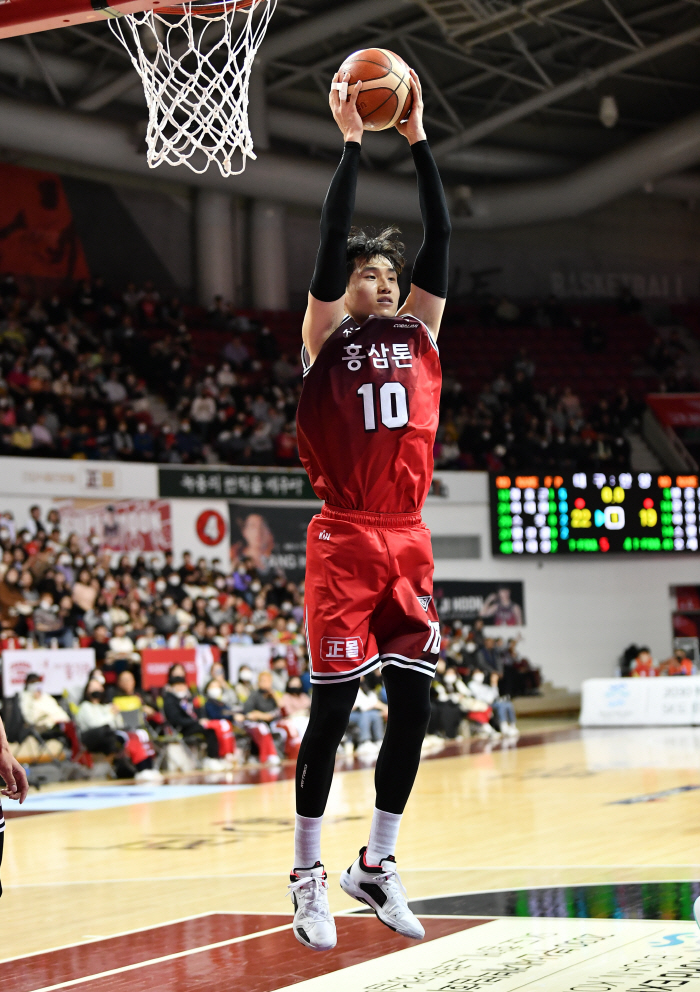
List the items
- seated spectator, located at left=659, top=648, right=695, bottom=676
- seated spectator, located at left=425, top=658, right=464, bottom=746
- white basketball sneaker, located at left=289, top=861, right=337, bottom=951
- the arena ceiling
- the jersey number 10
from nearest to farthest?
white basketball sneaker, located at left=289, top=861, right=337, bottom=951
the jersey number 10
seated spectator, located at left=425, top=658, right=464, bottom=746
seated spectator, located at left=659, top=648, right=695, bottom=676
the arena ceiling

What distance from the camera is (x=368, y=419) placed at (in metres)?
4.31

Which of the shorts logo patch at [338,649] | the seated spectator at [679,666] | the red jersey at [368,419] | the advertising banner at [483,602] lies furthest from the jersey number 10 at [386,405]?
the advertising banner at [483,602]

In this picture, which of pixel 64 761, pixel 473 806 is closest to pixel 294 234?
pixel 64 761

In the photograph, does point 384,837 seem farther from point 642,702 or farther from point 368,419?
point 642,702

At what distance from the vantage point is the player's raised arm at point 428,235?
447cm

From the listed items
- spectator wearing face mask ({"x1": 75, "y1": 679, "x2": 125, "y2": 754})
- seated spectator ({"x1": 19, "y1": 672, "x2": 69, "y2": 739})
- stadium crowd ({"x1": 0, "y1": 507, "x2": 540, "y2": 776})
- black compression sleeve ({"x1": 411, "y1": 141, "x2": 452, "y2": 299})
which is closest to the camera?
black compression sleeve ({"x1": 411, "y1": 141, "x2": 452, "y2": 299})

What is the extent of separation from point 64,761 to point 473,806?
546cm

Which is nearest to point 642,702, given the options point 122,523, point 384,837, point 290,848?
point 122,523

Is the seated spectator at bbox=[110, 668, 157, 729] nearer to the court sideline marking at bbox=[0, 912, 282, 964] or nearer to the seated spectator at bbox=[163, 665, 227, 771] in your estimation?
the seated spectator at bbox=[163, 665, 227, 771]

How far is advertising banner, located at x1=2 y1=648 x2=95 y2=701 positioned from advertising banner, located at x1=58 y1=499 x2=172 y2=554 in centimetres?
374

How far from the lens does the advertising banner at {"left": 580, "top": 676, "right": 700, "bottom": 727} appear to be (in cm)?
1892

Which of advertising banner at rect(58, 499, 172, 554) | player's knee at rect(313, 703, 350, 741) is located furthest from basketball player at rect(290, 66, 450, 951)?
advertising banner at rect(58, 499, 172, 554)

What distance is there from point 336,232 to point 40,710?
10754mm

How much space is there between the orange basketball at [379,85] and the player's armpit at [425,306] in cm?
62
